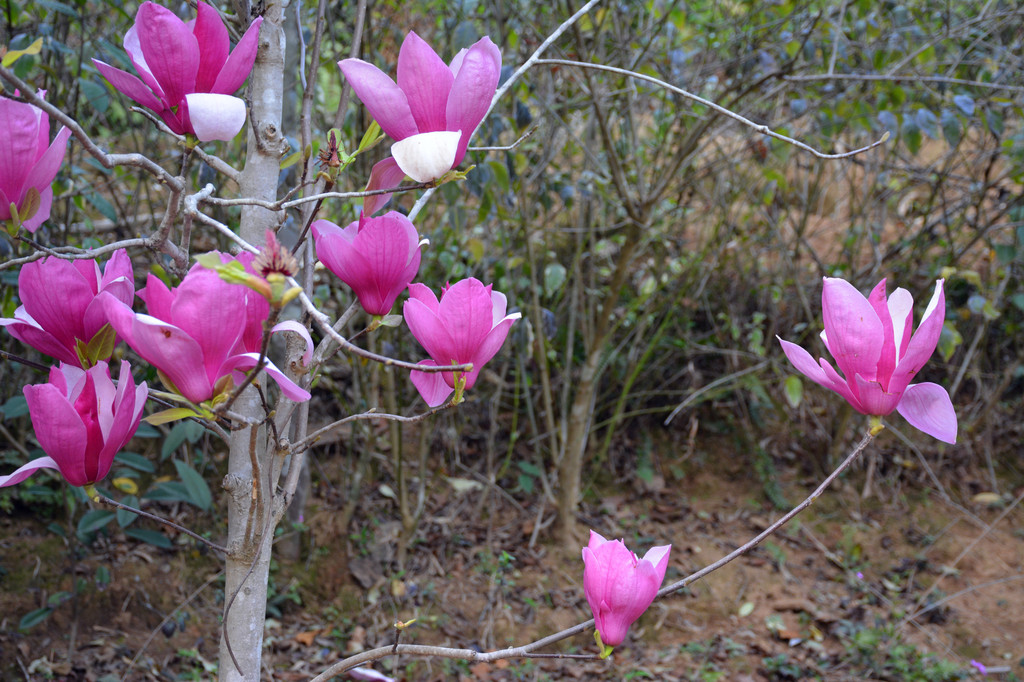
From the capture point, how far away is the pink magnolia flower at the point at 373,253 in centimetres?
54

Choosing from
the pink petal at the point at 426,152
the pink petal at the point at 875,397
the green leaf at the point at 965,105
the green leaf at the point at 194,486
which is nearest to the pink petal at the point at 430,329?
the pink petal at the point at 426,152

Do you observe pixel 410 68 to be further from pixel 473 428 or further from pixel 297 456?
pixel 473 428

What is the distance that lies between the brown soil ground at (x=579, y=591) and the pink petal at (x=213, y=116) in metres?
1.45

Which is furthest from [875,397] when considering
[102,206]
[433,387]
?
[102,206]

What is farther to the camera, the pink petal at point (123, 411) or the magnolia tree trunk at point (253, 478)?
the magnolia tree trunk at point (253, 478)

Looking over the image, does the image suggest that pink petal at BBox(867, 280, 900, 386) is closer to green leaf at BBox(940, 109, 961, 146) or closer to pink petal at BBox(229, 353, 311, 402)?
pink petal at BBox(229, 353, 311, 402)

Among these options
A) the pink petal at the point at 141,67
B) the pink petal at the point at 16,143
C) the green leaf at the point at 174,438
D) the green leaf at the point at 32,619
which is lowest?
the green leaf at the point at 32,619

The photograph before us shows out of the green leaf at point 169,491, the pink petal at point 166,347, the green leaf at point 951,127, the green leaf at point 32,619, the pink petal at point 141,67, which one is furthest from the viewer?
the green leaf at point 951,127

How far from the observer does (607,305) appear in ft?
6.89

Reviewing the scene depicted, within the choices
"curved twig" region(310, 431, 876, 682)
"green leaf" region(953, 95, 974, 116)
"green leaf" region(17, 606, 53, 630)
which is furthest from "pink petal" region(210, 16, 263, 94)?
"green leaf" region(953, 95, 974, 116)

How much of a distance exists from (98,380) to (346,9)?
206 cm

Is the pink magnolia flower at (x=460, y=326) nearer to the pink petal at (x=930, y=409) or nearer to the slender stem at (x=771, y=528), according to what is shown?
the slender stem at (x=771, y=528)

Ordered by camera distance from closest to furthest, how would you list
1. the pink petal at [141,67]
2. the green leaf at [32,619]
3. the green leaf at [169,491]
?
the pink petal at [141,67]
the green leaf at [32,619]
the green leaf at [169,491]

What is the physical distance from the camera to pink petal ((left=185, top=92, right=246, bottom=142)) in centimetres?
47
